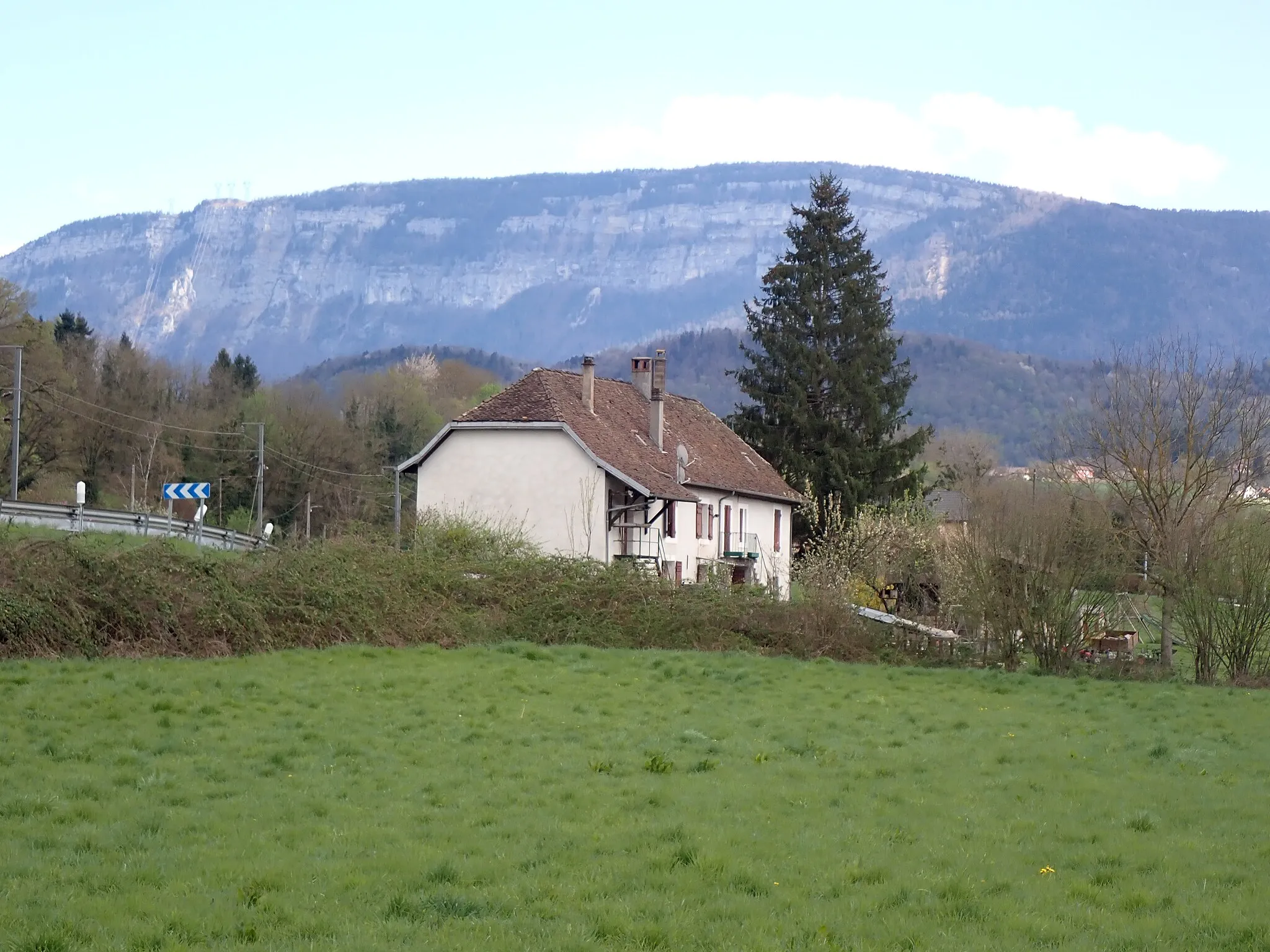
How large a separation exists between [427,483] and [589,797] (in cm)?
3448

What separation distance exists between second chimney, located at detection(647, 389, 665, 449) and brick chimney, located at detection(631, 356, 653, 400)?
2.50 metres

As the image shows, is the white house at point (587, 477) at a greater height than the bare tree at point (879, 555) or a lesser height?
greater

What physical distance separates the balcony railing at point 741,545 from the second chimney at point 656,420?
4.17 meters

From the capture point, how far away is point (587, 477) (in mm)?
43062

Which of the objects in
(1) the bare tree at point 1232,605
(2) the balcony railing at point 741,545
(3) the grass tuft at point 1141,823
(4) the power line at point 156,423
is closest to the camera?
(3) the grass tuft at point 1141,823

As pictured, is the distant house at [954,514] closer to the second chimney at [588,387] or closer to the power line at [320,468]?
the second chimney at [588,387]

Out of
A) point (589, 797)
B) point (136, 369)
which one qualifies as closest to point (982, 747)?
point (589, 797)

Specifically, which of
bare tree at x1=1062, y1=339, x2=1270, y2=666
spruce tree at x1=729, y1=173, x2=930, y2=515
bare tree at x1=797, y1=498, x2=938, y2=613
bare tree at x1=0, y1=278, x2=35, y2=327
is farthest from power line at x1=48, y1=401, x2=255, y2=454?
bare tree at x1=1062, y1=339, x2=1270, y2=666

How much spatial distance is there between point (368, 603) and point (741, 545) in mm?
26300

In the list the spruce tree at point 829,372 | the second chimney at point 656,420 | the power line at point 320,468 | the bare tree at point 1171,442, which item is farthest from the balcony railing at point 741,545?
the power line at point 320,468

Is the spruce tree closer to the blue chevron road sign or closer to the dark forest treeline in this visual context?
the dark forest treeline

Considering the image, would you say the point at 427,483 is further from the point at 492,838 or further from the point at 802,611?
the point at 492,838

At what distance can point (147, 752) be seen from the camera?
514 inches

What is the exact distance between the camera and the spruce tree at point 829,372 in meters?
53.3
